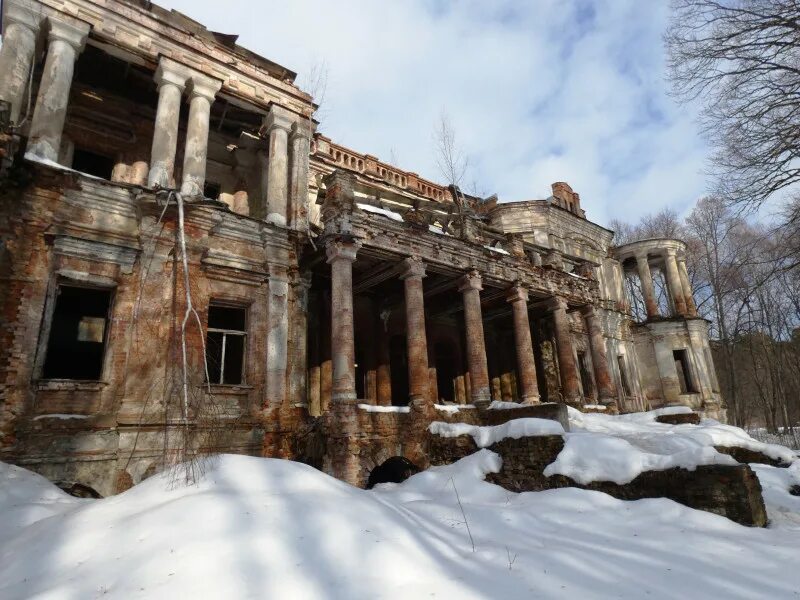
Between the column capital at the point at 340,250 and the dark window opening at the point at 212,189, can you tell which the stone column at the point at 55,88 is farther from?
the column capital at the point at 340,250

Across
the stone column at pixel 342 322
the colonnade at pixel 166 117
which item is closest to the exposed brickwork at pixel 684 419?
the stone column at pixel 342 322

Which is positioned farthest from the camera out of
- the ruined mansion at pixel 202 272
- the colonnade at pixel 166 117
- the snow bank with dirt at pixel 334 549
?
the colonnade at pixel 166 117

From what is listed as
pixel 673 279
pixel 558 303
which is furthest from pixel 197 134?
pixel 673 279

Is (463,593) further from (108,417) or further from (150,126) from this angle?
(150,126)

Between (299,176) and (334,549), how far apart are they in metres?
11.6

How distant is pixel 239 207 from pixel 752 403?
44.5 m

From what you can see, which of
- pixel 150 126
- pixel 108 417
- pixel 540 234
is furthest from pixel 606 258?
pixel 108 417

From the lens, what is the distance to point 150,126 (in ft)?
44.3

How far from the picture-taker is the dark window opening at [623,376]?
76.7ft

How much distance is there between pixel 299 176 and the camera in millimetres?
13844

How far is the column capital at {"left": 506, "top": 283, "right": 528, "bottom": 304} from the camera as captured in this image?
15.7m

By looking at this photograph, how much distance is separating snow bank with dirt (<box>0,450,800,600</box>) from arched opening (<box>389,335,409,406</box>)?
10.7 meters

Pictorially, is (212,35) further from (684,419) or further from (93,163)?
(684,419)

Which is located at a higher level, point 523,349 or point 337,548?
point 523,349
